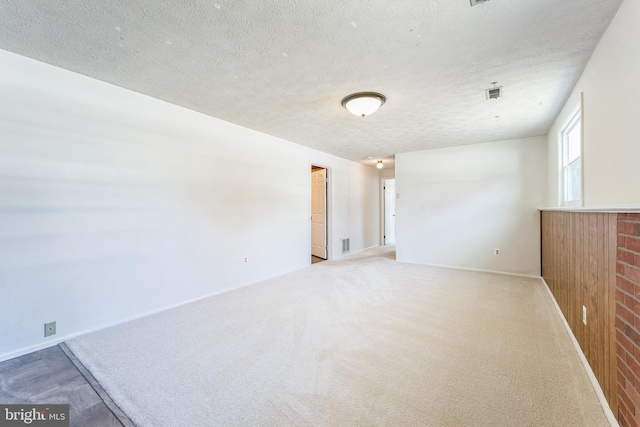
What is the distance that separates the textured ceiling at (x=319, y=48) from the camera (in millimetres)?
1594

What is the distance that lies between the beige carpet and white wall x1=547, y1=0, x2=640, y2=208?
4.06 feet

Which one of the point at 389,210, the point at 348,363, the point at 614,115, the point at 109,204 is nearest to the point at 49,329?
the point at 109,204

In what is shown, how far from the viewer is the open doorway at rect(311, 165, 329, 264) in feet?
19.0

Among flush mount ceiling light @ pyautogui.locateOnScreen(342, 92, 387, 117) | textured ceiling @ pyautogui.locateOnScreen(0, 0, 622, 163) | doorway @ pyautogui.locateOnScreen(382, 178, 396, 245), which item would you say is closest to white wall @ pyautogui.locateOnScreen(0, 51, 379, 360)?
textured ceiling @ pyautogui.locateOnScreen(0, 0, 622, 163)

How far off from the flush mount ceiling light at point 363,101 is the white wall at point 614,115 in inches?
64.6

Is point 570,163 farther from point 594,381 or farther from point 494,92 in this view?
point 594,381

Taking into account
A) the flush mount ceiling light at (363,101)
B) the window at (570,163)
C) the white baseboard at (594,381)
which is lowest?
the white baseboard at (594,381)

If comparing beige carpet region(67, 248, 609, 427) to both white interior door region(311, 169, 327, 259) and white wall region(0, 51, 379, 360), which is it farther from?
white interior door region(311, 169, 327, 259)

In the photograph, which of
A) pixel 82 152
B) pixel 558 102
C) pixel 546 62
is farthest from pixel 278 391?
pixel 558 102

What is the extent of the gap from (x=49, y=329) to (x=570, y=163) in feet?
18.6

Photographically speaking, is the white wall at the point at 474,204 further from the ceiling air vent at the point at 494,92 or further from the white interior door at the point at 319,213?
the ceiling air vent at the point at 494,92

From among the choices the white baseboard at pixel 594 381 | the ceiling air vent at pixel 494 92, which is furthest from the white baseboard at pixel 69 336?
the ceiling air vent at pixel 494 92

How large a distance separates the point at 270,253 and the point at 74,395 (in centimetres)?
282

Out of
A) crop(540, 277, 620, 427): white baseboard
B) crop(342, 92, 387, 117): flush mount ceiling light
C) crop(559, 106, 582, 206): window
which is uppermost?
crop(342, 92, 387, 117): flush mount ceiling light
